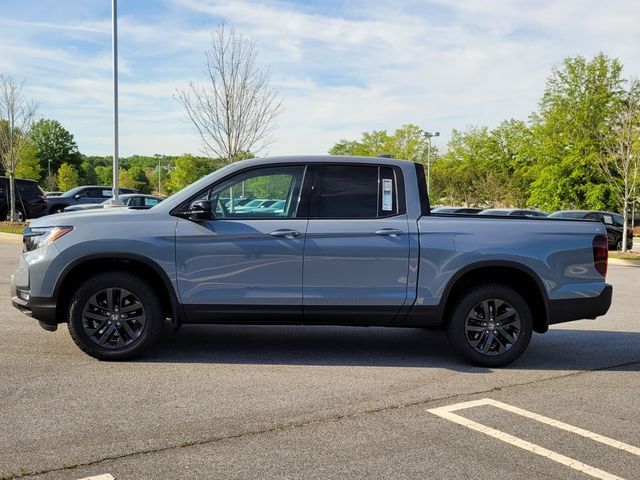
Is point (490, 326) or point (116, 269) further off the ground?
point (116, 269)

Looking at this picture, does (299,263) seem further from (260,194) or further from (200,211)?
(200,211)

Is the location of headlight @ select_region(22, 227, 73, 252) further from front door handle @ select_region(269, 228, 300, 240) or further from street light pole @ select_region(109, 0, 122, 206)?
street light pole @ select_region(109, 0, 122, 206)

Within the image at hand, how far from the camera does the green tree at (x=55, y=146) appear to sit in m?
113

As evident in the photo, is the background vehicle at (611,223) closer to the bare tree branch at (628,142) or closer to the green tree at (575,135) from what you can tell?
the bare tree branch at (628,142)

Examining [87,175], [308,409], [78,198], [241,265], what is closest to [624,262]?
[241,265]

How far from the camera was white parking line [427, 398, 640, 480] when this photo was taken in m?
3.70

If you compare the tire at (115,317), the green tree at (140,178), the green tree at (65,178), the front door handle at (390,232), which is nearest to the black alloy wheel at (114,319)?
the tire at (115,317)

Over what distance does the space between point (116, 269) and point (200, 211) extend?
3.24 feet

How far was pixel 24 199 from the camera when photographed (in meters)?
26.7

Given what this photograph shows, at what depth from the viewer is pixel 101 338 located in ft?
18.9

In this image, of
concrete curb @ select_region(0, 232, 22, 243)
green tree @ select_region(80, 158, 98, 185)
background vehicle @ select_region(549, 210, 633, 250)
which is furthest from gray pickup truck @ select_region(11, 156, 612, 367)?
green tree @ select_region(80, 158, 98, 185)

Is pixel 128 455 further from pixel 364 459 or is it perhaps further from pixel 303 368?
pixel 303 368

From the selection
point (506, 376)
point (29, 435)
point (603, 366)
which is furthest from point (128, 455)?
point (603, 366)

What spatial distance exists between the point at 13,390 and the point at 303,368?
2343 mm
